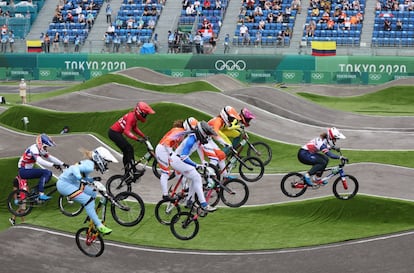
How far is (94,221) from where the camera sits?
17516mm

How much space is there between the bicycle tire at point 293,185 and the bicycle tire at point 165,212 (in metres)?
3.53

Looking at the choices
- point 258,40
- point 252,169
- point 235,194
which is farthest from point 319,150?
point 258,40

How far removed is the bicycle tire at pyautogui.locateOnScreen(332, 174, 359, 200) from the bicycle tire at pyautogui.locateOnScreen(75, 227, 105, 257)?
727cm

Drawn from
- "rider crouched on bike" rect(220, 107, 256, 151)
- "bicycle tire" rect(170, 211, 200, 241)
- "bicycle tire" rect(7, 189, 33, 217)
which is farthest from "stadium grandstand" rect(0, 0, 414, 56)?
"bicycle tire" rect(7, 189, 33, 217)

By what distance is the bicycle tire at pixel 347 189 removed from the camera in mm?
22031

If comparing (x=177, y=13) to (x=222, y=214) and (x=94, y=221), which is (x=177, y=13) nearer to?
(x=222, y=214)

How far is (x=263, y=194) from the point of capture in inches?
965

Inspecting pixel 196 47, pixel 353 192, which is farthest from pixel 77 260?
pixel 196 47

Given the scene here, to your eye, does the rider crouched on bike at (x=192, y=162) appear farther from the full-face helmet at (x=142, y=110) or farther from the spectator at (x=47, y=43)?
the spectator at (x=47, y=43)

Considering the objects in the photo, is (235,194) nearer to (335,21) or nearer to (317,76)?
(317,76)

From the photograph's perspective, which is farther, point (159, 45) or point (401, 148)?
point (159, 45)

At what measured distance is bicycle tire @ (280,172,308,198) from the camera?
2280 cm

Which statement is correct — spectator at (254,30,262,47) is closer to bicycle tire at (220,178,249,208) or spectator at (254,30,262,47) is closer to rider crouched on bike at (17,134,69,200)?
bicycle tire at (220,178,249,208)

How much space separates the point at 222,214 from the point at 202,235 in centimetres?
197
